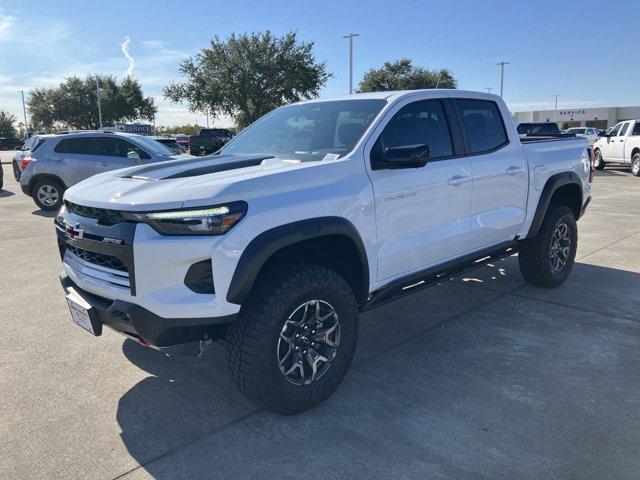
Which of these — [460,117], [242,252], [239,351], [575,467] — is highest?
[460,117]

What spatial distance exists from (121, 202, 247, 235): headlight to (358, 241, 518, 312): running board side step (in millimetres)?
1262

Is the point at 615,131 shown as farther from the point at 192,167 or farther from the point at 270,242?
the point at 270,242

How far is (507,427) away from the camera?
3.00 meters

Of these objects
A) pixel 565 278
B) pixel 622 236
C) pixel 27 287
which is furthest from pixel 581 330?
pixel 27 287

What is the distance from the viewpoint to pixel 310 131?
393 centimetres

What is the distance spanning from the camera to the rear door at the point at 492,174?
433 cm

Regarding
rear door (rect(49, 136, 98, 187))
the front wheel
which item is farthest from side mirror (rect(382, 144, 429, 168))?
the front wheel

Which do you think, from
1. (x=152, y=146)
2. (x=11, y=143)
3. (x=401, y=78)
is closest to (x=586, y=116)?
(x=401, y=78)

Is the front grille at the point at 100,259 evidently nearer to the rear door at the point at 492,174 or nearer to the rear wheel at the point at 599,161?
the rear door at the point at 492,174

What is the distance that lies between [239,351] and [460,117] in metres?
2.70

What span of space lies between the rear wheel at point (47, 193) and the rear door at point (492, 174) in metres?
9.62

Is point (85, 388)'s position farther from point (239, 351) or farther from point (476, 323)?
point (476, 323)

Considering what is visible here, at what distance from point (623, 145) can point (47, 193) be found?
58.0 feet

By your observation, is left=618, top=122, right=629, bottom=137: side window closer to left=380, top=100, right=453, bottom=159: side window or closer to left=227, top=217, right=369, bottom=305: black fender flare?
left=380, top=100, right=453, bottom=159: side window
